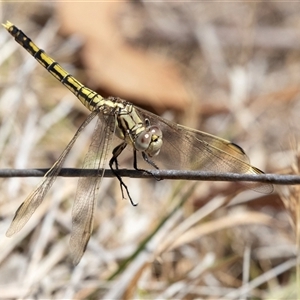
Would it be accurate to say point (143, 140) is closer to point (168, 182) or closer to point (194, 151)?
point (194, 151)

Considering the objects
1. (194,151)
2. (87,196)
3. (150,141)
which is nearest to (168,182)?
(194,151)

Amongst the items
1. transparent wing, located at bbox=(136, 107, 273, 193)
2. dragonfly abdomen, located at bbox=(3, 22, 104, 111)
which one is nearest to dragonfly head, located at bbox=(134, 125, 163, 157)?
transparent wing, located at bbox=(136, 107, 273, 193)

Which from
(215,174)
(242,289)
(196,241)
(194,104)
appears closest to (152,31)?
(194,104)

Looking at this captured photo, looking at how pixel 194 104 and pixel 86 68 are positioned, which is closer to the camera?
pixel 194 104

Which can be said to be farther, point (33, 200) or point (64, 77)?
point (64, 77)

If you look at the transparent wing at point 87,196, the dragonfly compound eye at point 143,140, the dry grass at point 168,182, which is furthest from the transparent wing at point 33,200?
the dry grass at point 168,182

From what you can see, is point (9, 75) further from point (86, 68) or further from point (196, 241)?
point (196, 241)

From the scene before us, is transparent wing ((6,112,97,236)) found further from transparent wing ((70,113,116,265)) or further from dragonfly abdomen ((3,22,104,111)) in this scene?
dragonfly abdomen ((3,22,104,111))
